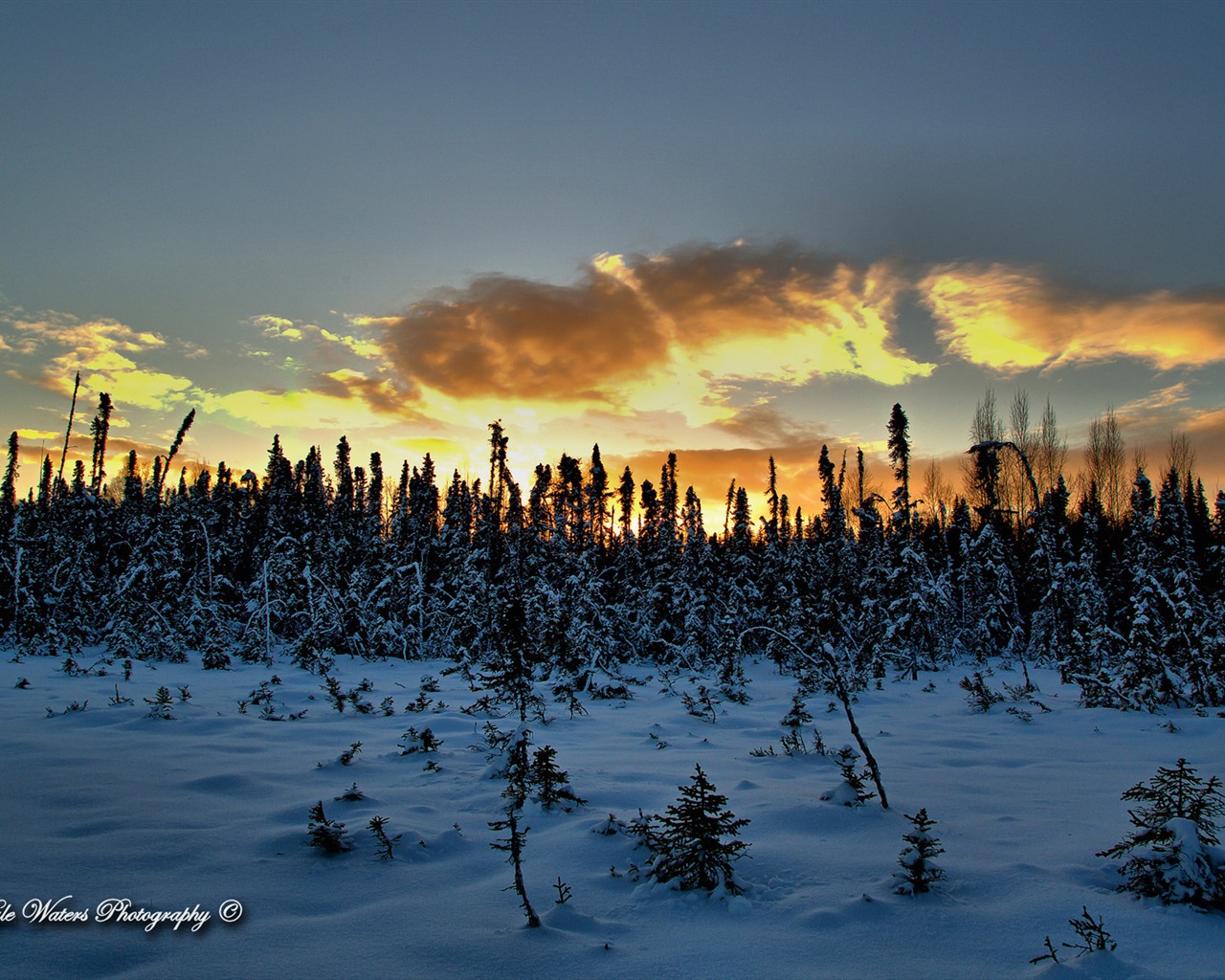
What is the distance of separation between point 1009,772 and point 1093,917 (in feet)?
15.4

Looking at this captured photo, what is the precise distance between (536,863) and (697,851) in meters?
1.43

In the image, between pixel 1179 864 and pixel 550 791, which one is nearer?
pixel 1179 864

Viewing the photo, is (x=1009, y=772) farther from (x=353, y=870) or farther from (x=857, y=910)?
(x=353, y=870)

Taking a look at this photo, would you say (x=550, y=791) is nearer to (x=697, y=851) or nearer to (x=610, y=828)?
(x=610, y=828)

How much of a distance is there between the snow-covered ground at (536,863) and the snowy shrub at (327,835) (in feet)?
0.30

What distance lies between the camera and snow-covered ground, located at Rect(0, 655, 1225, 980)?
3.68 m

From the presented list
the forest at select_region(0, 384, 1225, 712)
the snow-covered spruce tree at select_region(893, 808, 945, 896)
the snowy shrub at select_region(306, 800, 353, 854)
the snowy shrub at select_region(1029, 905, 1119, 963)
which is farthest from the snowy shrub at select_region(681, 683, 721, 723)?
the snowy shrub at select_region(1029, 905, 1119, 963)

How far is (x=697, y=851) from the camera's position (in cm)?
471

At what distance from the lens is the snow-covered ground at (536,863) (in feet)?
12.1

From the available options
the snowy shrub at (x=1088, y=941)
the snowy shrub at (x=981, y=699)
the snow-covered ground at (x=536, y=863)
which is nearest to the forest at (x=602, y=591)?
the snowy shrub at (x=981, y=699)

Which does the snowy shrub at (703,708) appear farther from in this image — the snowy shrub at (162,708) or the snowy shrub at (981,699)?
the snowy shrub at (162,708)

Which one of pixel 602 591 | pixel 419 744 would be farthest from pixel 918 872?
pixel 602 591

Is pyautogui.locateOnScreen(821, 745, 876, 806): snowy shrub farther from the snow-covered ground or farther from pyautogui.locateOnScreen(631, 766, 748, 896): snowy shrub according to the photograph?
pyautogui.locateOnScreen(631, 766, 748, 896): snowy shrub

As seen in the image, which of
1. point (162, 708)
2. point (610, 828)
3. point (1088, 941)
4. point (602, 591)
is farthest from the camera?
point (602, 591)
